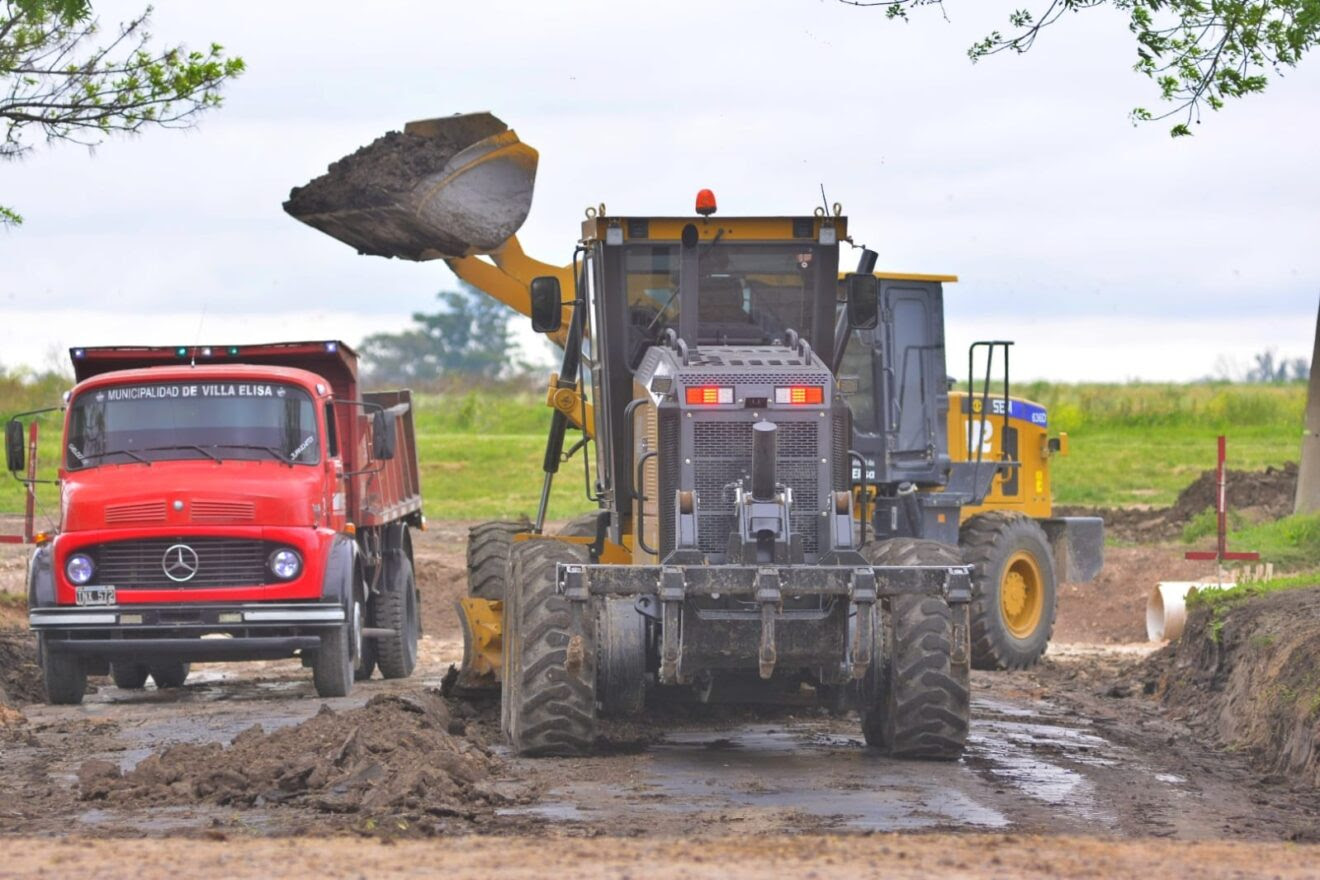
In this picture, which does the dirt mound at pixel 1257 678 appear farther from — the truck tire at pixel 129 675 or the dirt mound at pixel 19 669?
the dirt mound at pixel 19 669

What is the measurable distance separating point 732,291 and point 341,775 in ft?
13.3

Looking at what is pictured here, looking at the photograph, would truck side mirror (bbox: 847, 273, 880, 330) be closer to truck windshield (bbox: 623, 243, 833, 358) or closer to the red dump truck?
truck windshield (bbox: 623, 243, 833, 358)

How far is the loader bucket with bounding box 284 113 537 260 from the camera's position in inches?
669

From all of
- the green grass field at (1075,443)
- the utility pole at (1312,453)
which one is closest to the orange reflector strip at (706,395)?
the utility pole at (1312,453)

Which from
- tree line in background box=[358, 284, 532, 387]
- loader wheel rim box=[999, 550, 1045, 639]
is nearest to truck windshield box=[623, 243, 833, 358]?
loader wheel rim box=[999, 550, 1045, 639]

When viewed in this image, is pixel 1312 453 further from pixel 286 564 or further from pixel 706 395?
pixel 706 395

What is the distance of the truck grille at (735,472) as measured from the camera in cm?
1227

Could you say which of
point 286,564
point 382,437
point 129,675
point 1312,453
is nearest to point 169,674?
point 129,675

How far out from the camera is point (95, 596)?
1552 centimetres

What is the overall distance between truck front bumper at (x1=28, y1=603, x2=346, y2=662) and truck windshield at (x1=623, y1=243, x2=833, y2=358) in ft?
13.6

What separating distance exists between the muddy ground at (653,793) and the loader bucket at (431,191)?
3.87m


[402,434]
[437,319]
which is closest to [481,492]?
[402,434]

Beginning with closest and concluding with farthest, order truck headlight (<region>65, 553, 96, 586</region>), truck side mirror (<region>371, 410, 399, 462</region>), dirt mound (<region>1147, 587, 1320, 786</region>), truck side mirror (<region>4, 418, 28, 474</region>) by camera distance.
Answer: dirt mound (<region>1147, 587, 1320, 786</region>)
truck headlight (<region>65, 553, 96, 586</region>)
truck side mirror (<region>4, 418, 28, 474</region>)
truck side mirror (<region>371, 410, 399, 462</region>)

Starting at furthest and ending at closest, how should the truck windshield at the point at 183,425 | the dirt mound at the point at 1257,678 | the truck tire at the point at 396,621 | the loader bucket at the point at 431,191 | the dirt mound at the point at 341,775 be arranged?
the truck tire at the point at 396,621, the loader bucket at the point at 431,191, the truck windshield at the point at 183,425, the dirt mound at the point at 1257,678, the dirt mound at the point at 341,775
